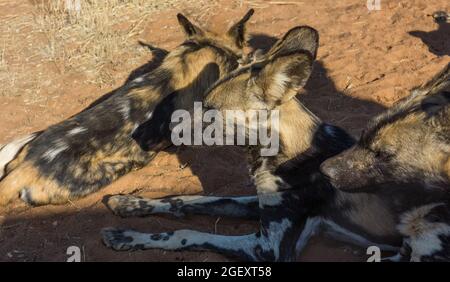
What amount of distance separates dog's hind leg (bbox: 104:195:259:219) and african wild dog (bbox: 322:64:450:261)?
0.80 m

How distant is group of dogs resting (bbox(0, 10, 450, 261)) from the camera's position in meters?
3.17

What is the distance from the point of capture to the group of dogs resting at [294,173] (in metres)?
3.17

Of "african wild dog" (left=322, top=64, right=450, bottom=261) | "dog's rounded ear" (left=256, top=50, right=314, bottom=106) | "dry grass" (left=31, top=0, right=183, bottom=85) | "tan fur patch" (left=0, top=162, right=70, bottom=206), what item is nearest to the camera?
"african wild dog" (left=322, top=64, right=450, bottom=261)

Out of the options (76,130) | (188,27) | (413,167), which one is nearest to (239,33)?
(188,27)

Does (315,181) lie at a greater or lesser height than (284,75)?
lesser

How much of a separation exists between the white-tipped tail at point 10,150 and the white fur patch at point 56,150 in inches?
16.3

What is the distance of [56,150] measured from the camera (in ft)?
14.2

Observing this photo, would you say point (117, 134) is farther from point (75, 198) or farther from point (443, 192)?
point (443, 192)

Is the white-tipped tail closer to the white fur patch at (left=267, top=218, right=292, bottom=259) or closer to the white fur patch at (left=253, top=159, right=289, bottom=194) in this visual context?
the white fur patch at (left=253, top=159, right=289, bottom=194)

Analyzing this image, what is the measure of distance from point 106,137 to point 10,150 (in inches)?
31.4

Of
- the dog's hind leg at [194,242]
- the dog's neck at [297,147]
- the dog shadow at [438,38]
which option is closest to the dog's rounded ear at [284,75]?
the dog's neck at [297,147]

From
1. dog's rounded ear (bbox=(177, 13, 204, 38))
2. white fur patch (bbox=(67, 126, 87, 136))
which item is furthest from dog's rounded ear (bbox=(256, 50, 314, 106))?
dog's rounded ear (bbox=(177, 13, 204, 38))

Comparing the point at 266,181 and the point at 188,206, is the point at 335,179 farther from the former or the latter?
the point at 188,206

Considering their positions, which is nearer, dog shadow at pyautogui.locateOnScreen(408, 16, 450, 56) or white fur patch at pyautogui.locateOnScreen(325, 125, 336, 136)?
white fur patch at pyautogui.locateOnScreen(325, 125, 336, 136)
